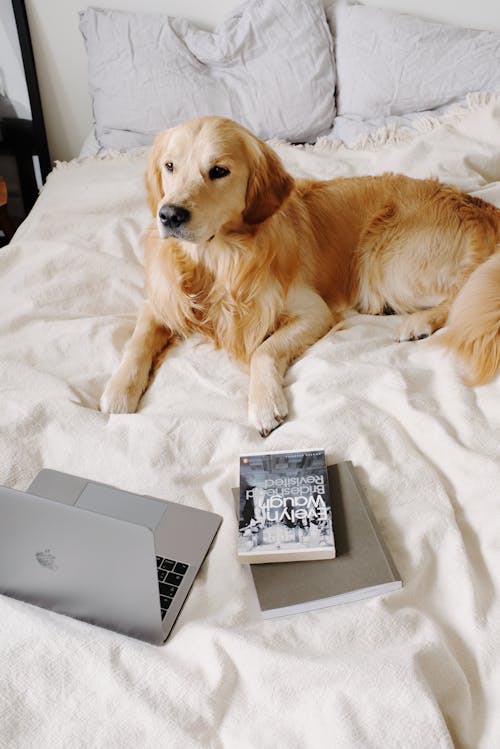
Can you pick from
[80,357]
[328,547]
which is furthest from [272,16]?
[328,547]

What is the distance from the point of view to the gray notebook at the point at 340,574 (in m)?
1.05

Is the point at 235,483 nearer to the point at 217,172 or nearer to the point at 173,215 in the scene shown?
→ the point at 173,215

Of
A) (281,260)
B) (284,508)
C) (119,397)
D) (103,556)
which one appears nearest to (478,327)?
(281,260)

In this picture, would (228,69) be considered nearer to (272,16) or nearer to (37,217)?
(272,16)

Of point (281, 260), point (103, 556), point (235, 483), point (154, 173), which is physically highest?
point (154, 173)

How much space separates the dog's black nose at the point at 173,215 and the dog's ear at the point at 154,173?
0.25 m

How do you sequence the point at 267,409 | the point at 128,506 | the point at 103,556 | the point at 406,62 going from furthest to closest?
1. the point at 406,62
2. the point at 267,409
3. the point at 128,506
4. the point at 103,556

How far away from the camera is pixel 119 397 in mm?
1492

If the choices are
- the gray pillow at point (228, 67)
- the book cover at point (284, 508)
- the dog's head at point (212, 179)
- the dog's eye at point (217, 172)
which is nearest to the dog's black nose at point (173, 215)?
the dog's head at point (212, 179)

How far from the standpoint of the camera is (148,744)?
86 cm

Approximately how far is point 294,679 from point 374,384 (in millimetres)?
694

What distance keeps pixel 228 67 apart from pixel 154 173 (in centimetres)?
98

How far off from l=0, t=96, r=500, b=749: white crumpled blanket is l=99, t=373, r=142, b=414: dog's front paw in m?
0.03

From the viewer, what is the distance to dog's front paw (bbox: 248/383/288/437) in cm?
141
